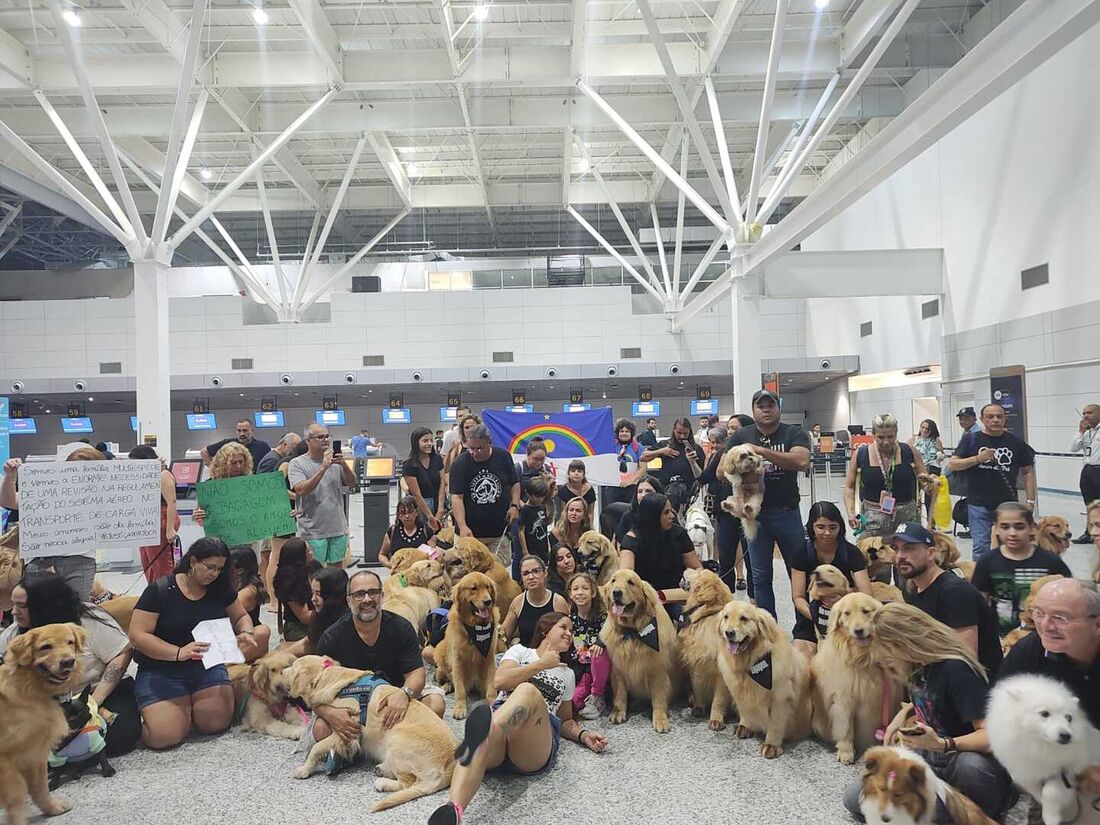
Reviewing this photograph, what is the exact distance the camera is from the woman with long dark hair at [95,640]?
3.40 meters

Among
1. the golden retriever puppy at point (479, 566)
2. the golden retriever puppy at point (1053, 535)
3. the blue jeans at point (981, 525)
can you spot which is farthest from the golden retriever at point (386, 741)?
the blue jeans at point (981, 525)

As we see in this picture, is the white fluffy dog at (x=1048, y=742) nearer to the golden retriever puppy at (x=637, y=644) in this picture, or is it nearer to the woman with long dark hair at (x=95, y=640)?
the golden retriever puppy at (x=637, y=644)

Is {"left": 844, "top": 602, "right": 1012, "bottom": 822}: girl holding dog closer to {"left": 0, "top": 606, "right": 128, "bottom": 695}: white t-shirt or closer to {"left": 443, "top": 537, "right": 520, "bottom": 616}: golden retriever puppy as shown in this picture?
{"left": 443, "top": 537, "right": 520, "bottom": 616}: golden retriever puppy

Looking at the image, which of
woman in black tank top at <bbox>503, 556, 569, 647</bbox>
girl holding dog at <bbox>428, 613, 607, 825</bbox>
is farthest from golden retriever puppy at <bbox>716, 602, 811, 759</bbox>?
woman in black tank top at <bbox>503, 556, 569, 647</bbox>

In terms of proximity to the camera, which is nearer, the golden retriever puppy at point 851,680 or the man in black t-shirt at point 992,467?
the golden retriever puppy at point 851,680

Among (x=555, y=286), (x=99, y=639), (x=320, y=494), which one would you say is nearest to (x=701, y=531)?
(x=320, y=494)

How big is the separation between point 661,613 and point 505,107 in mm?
13687

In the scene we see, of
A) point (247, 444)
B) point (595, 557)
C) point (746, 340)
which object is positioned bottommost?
point (595, 557)

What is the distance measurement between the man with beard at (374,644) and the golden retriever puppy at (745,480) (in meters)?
2.33

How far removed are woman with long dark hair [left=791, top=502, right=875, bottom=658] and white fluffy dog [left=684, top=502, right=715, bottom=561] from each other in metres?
2.13

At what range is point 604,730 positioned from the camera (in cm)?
402

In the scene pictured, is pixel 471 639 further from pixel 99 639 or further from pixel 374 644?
pixel 99 639

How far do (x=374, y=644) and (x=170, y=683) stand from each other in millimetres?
1207

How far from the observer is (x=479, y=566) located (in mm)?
4953
